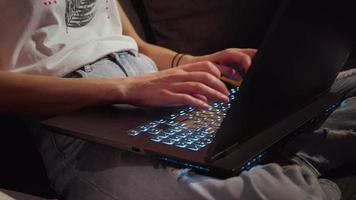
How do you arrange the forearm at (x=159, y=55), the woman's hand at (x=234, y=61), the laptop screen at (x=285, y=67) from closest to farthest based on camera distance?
the laptop screen at (x=285, y=67) → the woman's hand at (x=234, y=61) → the forearm at (x=159, y=55)

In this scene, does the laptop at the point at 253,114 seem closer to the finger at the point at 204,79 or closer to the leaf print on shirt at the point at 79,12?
the finger at the point at 204,79

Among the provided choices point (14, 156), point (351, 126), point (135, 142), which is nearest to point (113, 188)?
point (135, 142)

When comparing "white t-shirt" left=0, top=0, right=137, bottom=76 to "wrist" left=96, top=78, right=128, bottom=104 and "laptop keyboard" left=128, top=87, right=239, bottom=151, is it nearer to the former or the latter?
"wrist" left=96, top=78, right=128, bottom=104

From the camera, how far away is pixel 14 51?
0.89 metres

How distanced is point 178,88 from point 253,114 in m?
0.16

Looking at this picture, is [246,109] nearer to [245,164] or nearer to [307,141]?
[245,164]

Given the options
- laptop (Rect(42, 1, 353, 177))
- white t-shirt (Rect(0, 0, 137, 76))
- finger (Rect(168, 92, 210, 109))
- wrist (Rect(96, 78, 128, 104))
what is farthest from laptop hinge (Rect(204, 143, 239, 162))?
white t-shirt (Rect(0, 0, 137, 76))

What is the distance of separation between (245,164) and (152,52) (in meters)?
0.60

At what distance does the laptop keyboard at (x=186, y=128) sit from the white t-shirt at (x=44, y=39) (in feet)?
0.84

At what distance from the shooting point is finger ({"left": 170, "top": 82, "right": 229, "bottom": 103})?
73 centimetres

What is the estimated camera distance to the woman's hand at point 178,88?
2.40ft

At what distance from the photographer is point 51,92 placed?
2.59ft

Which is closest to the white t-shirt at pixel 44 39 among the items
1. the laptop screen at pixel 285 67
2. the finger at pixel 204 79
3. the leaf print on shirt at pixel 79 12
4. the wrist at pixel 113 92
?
the leaf print on shirt at pixel 79 12

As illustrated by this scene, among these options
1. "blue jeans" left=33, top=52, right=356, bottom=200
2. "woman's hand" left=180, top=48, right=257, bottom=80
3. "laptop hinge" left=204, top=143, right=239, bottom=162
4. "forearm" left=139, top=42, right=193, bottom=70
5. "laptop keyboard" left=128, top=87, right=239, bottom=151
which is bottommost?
"blue jeans" left=33, top=52, right=356, bottom=200
